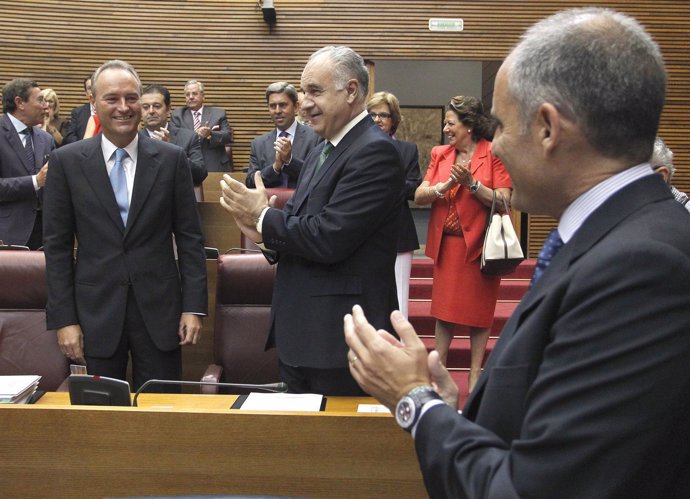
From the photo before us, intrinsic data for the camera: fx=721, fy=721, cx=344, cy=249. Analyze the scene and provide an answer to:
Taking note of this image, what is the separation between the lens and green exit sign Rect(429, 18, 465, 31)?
7223 mm

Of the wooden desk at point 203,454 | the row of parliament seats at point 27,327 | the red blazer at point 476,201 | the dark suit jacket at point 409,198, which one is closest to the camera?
the wooden desk at point 203,454

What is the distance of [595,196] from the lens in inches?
35.4

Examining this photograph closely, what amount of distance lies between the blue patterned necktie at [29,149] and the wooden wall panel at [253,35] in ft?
9.25

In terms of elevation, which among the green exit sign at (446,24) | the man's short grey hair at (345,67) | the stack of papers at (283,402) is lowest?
the stack of papers at (283,402)

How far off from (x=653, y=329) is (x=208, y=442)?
955 mm

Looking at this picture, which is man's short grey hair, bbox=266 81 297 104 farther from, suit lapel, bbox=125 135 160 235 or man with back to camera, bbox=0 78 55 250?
suit lapel, bbox=125 135 160 235

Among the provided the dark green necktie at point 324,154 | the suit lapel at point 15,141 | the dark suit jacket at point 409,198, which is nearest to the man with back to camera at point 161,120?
the suit lapel at point 15,141

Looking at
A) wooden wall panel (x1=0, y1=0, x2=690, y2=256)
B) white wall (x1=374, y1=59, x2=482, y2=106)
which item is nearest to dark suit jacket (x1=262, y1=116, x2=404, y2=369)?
wooden wall panel (x1=0, y1=0, x2=690, y2=256)

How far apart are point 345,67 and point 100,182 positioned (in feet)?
3.06

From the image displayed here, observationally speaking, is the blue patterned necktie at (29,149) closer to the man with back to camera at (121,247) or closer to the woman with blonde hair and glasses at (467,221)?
the man with back to camera at (121,247)

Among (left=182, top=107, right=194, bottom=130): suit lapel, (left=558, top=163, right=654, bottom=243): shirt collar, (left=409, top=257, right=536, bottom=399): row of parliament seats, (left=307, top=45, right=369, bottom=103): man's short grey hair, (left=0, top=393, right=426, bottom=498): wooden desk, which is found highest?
(left=307, top=45, right=369, bottom=103): man's short grey hair

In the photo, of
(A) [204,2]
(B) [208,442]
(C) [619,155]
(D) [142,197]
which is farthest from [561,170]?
(A) [204,2]

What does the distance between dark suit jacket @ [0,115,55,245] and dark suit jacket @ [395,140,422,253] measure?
7.13ft

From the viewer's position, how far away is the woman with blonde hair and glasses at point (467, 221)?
11.4 ft
